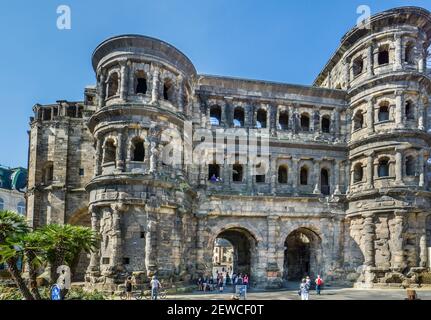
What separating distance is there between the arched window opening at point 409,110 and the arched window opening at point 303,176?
24.8 ft

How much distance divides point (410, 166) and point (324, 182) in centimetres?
569

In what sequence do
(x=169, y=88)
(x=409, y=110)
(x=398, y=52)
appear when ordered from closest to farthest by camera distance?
(x=169, y=88) → (x=398, y=52) → (x=409, y=110)

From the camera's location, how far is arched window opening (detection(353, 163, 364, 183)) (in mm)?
27217

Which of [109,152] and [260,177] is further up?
[109,152]

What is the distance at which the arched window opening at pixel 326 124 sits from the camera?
28.6m

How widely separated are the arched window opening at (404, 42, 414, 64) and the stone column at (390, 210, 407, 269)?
404 inches

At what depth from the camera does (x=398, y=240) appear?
24.0 metres

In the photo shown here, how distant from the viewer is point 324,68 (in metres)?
33.3

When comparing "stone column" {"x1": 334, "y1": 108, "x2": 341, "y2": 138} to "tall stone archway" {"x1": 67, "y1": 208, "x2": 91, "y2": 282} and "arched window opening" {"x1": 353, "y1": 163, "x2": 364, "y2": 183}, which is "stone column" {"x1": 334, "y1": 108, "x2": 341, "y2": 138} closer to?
"arched window opening" {"x1": 353, "y1": 163, "x2": 364, "y2": 183}

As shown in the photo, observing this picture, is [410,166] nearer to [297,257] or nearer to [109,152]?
[297,257]

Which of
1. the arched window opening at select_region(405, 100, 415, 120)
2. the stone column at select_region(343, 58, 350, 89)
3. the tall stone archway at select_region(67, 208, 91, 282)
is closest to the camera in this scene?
the tall stone archway at select_region(67, 208, 91, 282)

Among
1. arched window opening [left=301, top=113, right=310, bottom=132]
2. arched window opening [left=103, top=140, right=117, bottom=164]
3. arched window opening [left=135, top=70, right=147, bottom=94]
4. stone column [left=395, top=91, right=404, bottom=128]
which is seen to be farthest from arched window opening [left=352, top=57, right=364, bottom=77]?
arched window opening [left=103, top=140, right=117, bottom=164]

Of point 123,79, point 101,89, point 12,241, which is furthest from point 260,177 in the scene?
point 12,241
